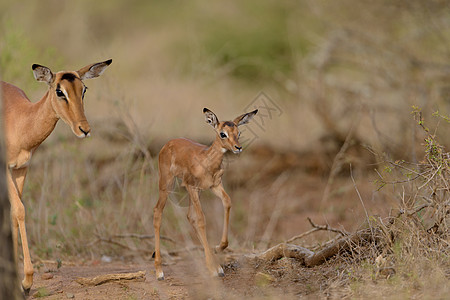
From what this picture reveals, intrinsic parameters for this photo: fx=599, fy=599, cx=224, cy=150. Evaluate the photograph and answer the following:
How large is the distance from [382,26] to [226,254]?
11373mm

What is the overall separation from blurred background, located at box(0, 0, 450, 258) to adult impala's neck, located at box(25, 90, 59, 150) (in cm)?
165

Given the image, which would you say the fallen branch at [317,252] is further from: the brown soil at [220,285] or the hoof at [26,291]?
the hoof at [26,291]

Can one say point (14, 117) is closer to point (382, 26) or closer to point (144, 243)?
point (144, 243)

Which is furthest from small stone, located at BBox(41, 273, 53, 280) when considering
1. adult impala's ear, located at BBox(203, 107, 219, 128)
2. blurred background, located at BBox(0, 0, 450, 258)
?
adult impala's ear, located at BBox(203, 107, 219, 128)

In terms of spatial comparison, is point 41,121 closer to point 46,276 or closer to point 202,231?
point 202,231

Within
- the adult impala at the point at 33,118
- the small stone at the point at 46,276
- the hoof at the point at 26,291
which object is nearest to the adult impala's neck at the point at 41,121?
the adult impala at the point at 33,118

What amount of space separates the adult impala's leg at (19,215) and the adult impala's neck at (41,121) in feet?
1.36

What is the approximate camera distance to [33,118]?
559 cm

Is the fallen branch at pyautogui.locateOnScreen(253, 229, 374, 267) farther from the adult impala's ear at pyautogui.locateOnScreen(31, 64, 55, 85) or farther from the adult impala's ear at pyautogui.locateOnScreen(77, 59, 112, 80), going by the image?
the adult impala's ear at pyautogui.locateOnScreen(31, 64, 55, 85)

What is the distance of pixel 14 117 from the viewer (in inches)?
227

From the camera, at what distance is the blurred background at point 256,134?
8820 mm

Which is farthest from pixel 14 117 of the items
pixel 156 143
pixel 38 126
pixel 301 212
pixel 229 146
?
pixel 301 212

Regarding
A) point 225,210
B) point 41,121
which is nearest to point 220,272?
point 225,210

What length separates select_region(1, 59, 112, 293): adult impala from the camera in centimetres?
512
